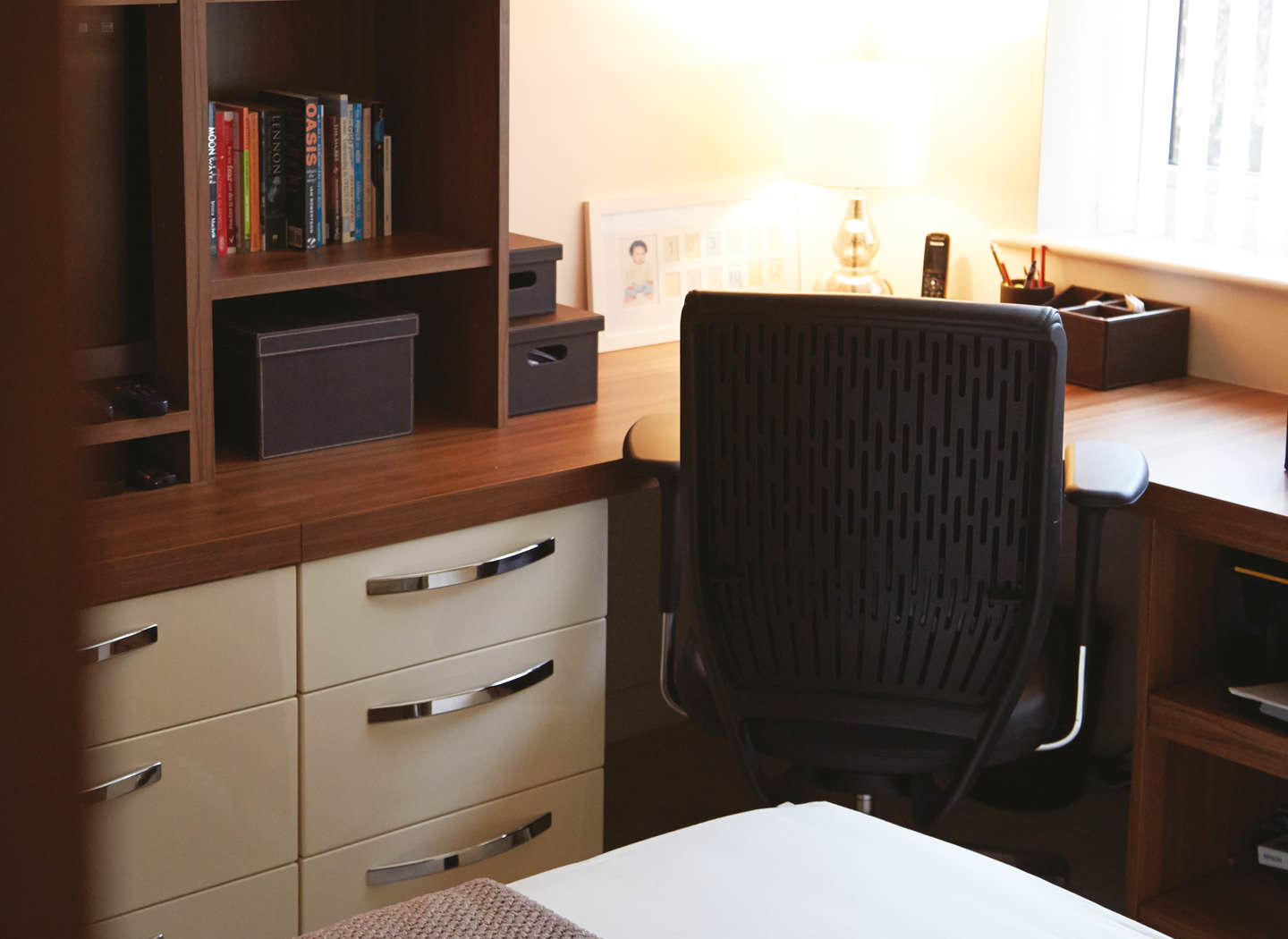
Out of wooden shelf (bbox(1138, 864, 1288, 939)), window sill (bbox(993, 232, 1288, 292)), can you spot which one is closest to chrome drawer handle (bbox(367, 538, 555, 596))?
wooden shelf (bbox(1138, 864, 1288, 939))

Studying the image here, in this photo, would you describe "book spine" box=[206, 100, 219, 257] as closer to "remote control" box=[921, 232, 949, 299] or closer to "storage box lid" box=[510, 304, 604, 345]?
"storage box lid" box=[510, 304, 604, 345]

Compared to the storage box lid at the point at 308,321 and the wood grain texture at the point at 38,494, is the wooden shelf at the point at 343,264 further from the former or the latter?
the wood grain texture at the point at 38,494

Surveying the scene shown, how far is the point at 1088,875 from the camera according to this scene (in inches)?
91.1

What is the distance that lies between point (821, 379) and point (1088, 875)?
1158 mm

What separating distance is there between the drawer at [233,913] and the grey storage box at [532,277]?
88 cm

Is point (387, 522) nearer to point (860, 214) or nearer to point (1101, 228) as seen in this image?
point (860, 214)

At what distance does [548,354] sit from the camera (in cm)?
219

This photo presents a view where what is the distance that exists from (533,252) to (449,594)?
610 mm

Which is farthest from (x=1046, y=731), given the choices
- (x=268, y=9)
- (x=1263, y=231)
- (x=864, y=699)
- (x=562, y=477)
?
(x=268, y=9)

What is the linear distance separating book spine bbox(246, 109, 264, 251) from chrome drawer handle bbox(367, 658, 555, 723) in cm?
65

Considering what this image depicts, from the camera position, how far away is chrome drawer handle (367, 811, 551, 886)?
180 cm

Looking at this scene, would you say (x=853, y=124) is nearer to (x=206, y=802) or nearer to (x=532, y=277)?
(x=532, y=277)

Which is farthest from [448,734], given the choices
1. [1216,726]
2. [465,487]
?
[1216,726]

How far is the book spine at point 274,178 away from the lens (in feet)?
6.27
